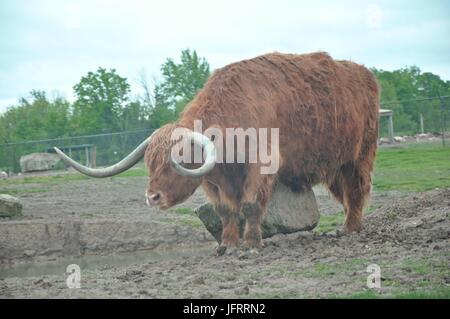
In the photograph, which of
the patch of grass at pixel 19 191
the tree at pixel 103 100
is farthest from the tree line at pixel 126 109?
the patch of grass at pixel 19 191

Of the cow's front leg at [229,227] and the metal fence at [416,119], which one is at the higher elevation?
the metal fence at [416,119]

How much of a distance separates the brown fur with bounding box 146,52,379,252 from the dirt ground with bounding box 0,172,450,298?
0.64 m

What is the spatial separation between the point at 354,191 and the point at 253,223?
2.15 metres

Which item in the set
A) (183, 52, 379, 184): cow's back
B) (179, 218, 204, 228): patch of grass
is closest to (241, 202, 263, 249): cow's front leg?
(183, 52, 379, 184): cow's back

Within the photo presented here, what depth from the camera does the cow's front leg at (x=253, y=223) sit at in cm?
935

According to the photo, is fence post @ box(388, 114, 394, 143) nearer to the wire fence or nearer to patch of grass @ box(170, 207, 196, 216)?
the wire fence

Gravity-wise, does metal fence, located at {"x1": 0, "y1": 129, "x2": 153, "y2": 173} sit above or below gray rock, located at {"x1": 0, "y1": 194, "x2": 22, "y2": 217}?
above

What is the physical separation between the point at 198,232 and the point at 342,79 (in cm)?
418

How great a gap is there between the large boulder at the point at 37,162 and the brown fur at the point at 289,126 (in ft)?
65.2

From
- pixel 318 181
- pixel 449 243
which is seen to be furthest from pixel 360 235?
pixel 449 243

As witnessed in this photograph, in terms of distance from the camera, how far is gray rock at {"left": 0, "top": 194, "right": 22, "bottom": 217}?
14.1 meters

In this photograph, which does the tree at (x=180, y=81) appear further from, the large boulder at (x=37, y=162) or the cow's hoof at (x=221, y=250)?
the cow's hoof at (x=221, y=250)

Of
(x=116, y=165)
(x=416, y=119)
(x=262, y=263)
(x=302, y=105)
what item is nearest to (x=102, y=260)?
(x=116, y=165)
